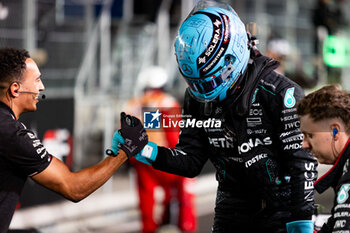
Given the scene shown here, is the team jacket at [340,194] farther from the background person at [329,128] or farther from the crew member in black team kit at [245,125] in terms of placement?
the crew member in black team kit at [245,125]

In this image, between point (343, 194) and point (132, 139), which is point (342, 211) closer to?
point (343, 194)

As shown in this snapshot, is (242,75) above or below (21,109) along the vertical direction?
above

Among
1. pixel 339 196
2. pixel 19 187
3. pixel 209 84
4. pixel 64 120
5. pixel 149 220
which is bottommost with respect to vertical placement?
pixel 149 220

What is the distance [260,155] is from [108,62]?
8.26 meters

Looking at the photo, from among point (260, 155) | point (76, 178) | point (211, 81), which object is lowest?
point (76, 178)

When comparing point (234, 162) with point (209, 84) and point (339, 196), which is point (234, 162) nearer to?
point (209, 84)

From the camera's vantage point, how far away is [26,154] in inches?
144

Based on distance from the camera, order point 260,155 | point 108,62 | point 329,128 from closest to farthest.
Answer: point 329,128 < point 260,155 < point 108,62

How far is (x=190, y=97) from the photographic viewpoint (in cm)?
381

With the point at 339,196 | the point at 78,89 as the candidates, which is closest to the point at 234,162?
the point at 339,196

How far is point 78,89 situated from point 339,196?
7.49 meters

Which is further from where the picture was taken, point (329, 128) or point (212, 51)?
point (212, 51)

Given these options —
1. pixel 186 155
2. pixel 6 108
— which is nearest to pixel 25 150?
pixel 6 108

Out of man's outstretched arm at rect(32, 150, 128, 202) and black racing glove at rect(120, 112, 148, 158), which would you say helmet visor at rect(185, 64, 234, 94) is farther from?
man's outstretched arm at rect(32, 150, 128, 202)
